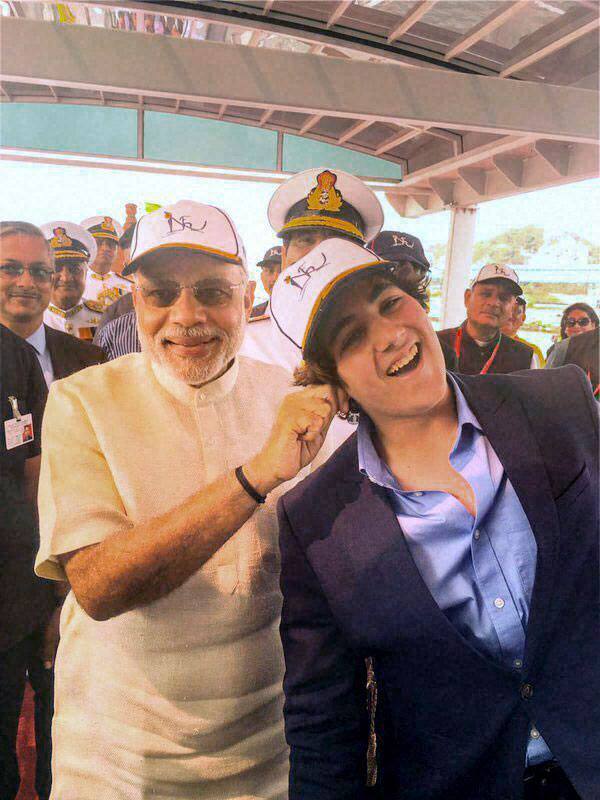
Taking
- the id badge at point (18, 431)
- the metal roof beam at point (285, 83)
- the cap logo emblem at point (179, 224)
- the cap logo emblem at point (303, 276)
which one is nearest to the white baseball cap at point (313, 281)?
the cap logo emblem at point (303, 276)

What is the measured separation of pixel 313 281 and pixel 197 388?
334 millimetres

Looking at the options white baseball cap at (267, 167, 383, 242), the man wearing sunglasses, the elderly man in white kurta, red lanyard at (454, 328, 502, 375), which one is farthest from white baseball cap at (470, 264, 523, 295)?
the man wearing sunglasses

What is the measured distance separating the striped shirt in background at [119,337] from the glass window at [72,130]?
40 centimetres

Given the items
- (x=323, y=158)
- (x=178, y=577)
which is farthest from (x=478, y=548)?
(x=323, y=158)

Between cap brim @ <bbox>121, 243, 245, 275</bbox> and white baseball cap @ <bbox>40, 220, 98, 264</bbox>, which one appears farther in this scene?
white baseball cap @ <bbox>40, 220, 98, 264</bbox>

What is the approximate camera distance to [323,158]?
1.42m

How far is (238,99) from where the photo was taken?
123cm

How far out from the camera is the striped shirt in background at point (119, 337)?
131cm

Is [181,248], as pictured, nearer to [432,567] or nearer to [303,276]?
[303,276]

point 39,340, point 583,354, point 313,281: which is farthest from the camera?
point 583,354

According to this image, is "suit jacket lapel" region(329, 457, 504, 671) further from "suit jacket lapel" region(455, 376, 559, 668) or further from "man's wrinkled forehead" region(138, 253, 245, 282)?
"man's wrinkled forehead" region(138, 253, 245, 282)

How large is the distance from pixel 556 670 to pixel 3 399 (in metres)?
1.30

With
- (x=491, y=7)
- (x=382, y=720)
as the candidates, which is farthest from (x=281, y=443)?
(x=491, y=7)

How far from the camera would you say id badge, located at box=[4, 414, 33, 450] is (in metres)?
1.36
